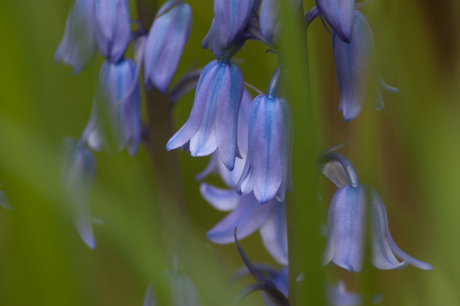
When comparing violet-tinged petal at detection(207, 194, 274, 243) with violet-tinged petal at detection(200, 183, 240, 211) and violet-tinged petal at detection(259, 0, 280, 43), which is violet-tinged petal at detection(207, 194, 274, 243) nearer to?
violet-tinged petal at detection(200, 183, 240, 211)

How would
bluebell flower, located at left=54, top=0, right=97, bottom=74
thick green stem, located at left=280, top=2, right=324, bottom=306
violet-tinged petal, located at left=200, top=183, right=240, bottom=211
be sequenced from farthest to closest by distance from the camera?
violet-tinged petal, located at left=200, top=183, right=240, bottom=211
bluebell flower, located at left=54, top=0, right=97, bottom=74
thick green stem, located at left=280, top=2, right=324, bottom=306

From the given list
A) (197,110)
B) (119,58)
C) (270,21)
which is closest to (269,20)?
(270,21)

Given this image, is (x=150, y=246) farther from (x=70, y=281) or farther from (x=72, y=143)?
(x=72, y=143)

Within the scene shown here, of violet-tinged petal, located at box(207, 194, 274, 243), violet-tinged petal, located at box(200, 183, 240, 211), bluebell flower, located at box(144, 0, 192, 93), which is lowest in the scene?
violet-tinged petal, located at box(200, 183, 240, 211)

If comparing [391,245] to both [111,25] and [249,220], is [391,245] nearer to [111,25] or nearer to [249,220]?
[249,220]

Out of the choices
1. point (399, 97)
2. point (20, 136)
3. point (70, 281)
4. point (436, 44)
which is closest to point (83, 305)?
point (70, 281)

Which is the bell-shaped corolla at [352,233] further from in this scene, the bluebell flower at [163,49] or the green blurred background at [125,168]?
the bluebell flower at [163,49]

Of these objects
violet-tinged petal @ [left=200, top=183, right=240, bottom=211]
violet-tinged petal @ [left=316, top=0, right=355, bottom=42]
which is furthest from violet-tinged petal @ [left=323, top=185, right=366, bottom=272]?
violet-tinged petal @ [left=200, top=183, right=240, bottom=211]
